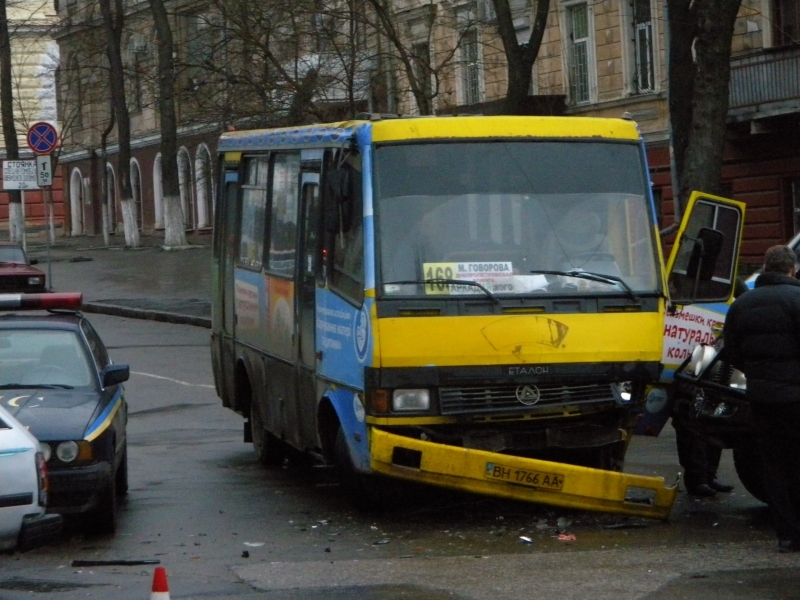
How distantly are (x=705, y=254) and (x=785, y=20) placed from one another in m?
21.7

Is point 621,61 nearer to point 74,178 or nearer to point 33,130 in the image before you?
point 33,130

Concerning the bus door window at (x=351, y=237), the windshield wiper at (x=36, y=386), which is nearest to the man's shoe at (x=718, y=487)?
the bus door window at (x=351, y=237)

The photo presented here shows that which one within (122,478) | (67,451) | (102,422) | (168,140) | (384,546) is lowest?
(384,546)

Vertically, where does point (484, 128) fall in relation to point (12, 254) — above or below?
above

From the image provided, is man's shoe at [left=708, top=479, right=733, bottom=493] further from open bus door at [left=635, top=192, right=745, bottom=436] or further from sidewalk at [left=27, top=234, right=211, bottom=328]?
sidewalk at [left=27, top=234, right=211, bottom=328]

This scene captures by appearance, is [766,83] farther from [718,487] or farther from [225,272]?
[718,487]

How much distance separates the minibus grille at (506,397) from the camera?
926 centimetres

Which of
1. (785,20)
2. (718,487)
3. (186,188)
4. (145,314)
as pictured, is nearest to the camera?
(718,487)

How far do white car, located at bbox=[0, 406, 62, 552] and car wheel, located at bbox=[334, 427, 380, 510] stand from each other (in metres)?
2.53

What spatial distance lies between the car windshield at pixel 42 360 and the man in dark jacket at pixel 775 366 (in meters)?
4.34

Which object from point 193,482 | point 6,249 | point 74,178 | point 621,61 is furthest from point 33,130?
point 74,178

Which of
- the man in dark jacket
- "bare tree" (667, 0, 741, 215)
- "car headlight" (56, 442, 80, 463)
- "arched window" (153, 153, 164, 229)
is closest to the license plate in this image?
the man in dark jacket

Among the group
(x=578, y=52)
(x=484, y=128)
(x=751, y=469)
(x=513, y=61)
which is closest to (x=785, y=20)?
(x=578, y=52)

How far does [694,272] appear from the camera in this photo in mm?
9641
